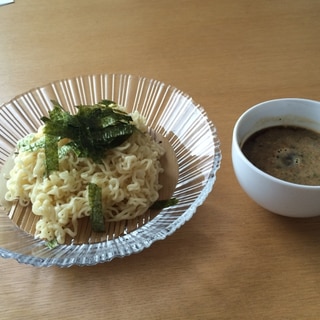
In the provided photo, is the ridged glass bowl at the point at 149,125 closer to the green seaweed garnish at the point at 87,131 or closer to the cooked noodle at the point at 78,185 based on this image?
the cooked noodle at the point at 78,185

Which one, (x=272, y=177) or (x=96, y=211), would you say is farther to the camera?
(x=96, y=211)

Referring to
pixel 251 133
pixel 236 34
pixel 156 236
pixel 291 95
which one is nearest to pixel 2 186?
pixel 156 236

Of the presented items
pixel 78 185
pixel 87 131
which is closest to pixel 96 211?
pixel 78 185

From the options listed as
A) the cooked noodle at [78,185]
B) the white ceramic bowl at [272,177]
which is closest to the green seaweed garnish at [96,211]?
the cooked noodle at [78,185]

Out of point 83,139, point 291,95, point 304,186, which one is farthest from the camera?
point 291,95

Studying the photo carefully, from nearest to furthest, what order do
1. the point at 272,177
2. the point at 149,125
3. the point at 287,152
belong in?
the point at 272,177 → the point at 287,152 → the point at 149,125

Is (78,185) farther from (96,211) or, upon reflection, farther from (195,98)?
(195,98)

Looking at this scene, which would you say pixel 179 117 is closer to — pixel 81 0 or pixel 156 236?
pixel 156 236
